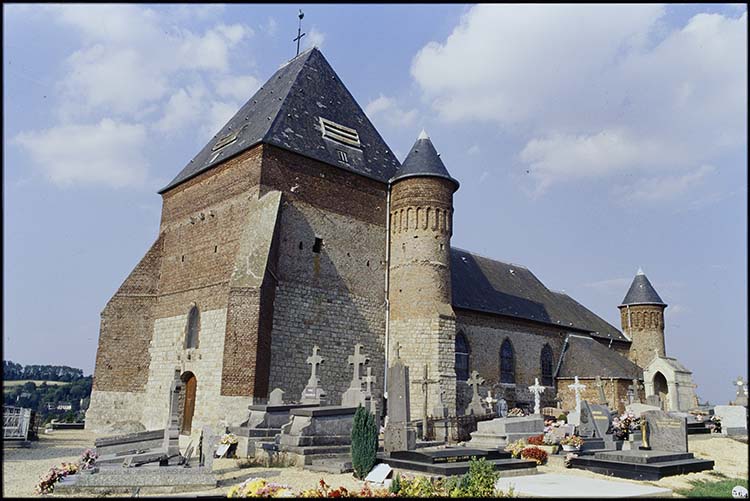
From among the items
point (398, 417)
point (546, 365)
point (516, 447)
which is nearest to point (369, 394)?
point (398, 417)

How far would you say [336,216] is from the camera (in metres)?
21.8

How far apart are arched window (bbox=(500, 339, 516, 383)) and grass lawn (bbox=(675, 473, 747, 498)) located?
15.1m

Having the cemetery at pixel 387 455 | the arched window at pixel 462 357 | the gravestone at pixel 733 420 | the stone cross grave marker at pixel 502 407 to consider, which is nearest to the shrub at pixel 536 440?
the cemetery at pixel 387 455

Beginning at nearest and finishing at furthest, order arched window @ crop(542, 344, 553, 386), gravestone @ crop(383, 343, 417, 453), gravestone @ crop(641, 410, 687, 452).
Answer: gravestone @ crop(383, 343, 417, 453)
gravestone @ crop(641, 410, 687, 452)
arched window @ crop(542, 344, 553, 386)

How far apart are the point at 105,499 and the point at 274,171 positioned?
528 inches

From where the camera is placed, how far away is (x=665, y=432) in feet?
43.6

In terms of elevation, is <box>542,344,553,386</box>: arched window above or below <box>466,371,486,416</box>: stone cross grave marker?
above

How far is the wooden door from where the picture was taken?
19453 millimetres

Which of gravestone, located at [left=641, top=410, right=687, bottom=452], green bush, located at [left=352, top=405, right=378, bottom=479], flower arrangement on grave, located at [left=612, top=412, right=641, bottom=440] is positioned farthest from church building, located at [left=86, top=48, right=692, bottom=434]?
gravestone, located at [left=641, top=410, right=687, bottom=452]

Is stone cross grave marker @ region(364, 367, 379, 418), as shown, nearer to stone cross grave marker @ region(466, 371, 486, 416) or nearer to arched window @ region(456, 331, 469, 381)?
stone cross grave marker @ region(466, 371, 486, 416)

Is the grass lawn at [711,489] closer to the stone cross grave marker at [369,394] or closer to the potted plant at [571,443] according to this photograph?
the potted plant at [571,443]

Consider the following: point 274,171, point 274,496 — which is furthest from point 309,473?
point 274,171

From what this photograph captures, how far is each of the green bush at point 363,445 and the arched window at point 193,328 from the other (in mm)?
11414

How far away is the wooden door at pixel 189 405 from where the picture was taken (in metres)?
19.5
